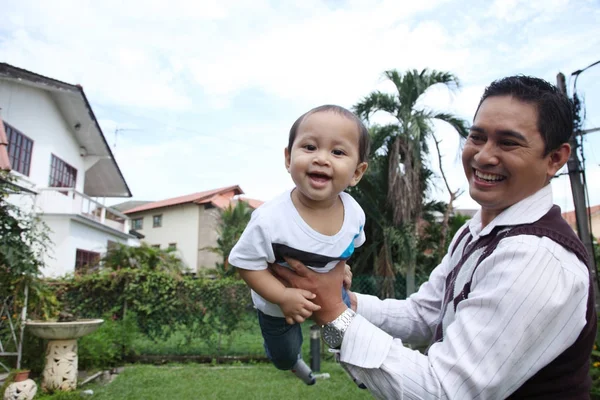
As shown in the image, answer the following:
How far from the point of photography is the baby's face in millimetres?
1743

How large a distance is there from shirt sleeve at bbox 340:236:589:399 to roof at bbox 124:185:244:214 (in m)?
27.1

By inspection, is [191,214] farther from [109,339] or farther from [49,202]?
[109,339]

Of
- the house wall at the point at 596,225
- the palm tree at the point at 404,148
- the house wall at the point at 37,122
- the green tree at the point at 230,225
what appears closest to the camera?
the palm tree at the point at 404,148

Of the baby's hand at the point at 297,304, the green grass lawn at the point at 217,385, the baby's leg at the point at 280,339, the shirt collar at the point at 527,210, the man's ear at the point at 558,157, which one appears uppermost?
the man's ear at the point at 558,157

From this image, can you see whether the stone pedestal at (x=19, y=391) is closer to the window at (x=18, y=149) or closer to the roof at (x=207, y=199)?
the window at (x=18, y=149)

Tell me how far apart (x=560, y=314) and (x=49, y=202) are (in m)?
14.0

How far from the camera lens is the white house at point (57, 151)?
1162cm

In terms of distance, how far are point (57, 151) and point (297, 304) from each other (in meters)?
14.5

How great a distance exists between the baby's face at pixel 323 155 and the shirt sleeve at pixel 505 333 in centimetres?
65

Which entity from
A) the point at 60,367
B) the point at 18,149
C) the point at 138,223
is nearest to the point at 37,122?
the point at 18,149

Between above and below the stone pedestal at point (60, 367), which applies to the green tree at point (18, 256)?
above

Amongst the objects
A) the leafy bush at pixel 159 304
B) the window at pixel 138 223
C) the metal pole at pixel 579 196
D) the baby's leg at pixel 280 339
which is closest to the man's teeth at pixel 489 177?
the baby's leg at pixel 280 339

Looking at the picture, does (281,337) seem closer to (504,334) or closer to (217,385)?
(504,334)

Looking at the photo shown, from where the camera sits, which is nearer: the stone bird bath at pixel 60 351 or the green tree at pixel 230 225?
the stone bird bath at pixel 60 351
